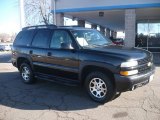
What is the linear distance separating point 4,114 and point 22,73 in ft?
10.5

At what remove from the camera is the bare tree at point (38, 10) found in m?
34.7

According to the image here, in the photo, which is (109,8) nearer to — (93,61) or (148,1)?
(148,1)

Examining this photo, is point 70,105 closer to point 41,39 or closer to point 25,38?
point 41,39

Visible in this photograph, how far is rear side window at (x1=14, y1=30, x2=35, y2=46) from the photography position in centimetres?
817

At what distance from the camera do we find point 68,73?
657cm

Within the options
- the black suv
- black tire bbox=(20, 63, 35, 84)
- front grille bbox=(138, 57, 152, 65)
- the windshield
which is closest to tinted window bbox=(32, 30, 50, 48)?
the black suv

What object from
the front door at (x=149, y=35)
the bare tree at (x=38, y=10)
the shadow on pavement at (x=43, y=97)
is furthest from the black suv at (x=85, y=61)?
the bare tree at (x=38, y=10)

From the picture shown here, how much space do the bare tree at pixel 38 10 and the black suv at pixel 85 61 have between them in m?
26.5

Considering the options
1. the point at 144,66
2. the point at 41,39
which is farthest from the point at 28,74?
the point at 144,66

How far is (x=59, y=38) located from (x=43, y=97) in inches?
68.0

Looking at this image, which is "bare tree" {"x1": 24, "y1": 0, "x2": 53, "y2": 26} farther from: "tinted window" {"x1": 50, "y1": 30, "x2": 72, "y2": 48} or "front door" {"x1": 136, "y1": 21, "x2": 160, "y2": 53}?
"tinted window" {"x1": 50, "y1": 30, "x2": 72, "y2": 48}

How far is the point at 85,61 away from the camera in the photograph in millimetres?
6047

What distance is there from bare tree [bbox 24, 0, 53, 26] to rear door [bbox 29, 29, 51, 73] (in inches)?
1041

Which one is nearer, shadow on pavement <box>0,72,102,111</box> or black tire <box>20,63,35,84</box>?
shadow on pavement <box>0,72,102,111</box>
